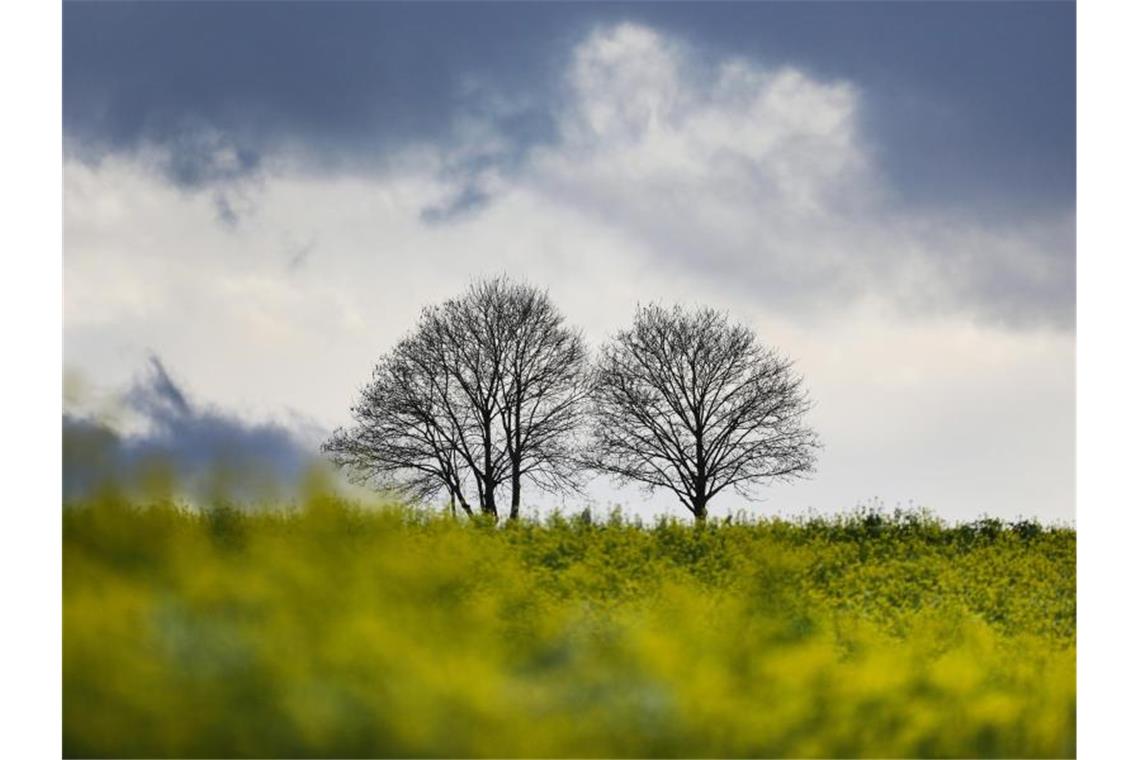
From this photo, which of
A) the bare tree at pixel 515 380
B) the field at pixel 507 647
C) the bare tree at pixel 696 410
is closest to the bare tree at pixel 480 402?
the bare tree at pixel 515 380

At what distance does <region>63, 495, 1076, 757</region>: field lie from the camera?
4.69 metres

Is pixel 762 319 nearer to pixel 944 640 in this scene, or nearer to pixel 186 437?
pixel 944 640

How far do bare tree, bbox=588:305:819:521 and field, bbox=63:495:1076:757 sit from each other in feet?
5.90

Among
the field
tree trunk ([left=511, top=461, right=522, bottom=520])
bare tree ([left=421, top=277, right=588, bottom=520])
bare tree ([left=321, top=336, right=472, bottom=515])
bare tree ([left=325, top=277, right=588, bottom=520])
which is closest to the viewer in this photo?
the field

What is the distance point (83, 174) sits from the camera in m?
6.21

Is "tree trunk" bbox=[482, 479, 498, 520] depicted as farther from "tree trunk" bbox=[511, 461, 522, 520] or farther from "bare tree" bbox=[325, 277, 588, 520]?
"tree trunk" bbox=[511, 461, 522, 520]

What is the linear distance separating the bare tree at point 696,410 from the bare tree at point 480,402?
369 mm

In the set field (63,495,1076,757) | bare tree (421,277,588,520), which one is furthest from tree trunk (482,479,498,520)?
field (63,495,1076,757)

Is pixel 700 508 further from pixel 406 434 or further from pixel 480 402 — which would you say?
pixel 406 434

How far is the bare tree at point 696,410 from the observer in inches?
331

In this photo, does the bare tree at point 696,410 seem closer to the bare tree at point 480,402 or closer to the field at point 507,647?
the bare tree at point 480,402

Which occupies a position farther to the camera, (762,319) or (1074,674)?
(762,319)
